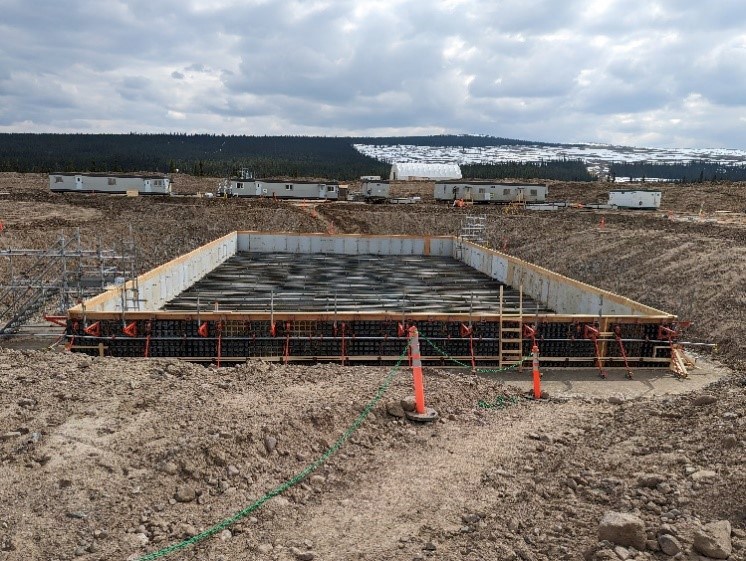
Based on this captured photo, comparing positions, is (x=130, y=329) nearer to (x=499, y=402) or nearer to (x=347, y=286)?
Answer: (x=499, y=402)

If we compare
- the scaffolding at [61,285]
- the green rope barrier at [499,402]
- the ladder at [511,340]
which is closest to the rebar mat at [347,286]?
the ladder at [511,340]

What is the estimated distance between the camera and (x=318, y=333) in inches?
516

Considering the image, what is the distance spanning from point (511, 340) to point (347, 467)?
24.3 feet

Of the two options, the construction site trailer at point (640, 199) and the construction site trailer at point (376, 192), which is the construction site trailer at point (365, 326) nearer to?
the construction site trailer at point (640, 199)

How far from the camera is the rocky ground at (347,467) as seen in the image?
5.04 metres

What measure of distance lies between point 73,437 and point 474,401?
17.6ft

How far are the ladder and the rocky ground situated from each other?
338 cm

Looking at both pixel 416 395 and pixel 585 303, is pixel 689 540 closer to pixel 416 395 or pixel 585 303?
pixel 416 395

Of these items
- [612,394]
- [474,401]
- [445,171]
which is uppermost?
[445,171]

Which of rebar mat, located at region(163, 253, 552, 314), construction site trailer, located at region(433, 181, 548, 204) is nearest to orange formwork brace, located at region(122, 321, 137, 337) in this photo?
rebar mat, located at region(163, 253, 552, 314)

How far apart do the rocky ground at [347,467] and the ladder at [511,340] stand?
338 cm

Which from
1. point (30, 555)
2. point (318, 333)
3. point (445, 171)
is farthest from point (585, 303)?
point (445, 171)

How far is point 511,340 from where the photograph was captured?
13.1m

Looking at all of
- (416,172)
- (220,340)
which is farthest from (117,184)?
(416,172)
